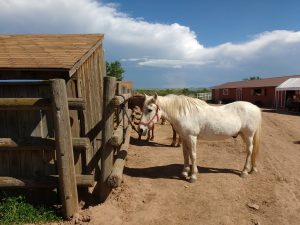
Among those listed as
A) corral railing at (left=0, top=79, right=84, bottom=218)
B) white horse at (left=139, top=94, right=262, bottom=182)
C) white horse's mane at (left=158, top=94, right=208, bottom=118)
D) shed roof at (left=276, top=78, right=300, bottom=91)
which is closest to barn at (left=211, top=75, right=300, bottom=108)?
shed roof at (left=276, top=78, right=300, bottom=91)

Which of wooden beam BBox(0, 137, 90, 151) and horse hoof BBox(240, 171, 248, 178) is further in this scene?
horse hoof BBox(240, 171, 248, 178)

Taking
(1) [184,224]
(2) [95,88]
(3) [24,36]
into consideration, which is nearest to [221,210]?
(1) [184,224]

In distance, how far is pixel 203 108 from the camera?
7.20 meters

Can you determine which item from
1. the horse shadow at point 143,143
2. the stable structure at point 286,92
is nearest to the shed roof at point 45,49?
the horse shadow at point 143,143

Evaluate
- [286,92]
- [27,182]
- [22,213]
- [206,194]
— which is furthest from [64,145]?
[286,92]

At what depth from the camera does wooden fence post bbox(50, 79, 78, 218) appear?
4.85m

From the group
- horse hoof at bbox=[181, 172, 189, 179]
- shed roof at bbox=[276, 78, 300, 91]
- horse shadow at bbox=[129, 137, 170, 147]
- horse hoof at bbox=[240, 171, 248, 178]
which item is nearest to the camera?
horse hoof at bbox=[181, 172, 189, 179]

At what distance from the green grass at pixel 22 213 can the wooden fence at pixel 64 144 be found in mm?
323

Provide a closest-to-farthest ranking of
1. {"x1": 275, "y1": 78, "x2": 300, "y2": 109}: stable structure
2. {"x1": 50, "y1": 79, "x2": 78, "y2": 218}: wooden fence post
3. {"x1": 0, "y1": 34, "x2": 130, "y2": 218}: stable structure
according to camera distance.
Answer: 1. {"x1": 50, "y1": 79, "x2": 78, "y2": 218}: wooden fence post
2. {"x1": 0, "y1": 34, "x2": 130, "y2": 218}: stable structure
3. {"x1": 275, "y1": 78, "x2": 300, "y2": 109}: stable structure

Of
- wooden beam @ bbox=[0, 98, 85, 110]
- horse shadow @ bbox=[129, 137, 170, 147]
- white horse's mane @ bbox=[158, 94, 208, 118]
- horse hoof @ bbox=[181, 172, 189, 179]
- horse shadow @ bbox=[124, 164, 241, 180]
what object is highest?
wooden beam @ bbox=[0, 98, 85, 110]

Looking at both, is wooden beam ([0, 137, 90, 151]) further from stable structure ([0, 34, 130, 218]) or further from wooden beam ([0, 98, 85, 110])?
wooden beam ([0, 98, 85, 110])

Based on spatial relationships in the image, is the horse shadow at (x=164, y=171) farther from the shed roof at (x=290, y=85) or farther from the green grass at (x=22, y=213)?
the shed roof at (x=290, y=85)

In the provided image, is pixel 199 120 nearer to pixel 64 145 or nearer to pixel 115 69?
pixel 64 145

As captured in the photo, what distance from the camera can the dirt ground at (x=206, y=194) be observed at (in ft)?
17.7
